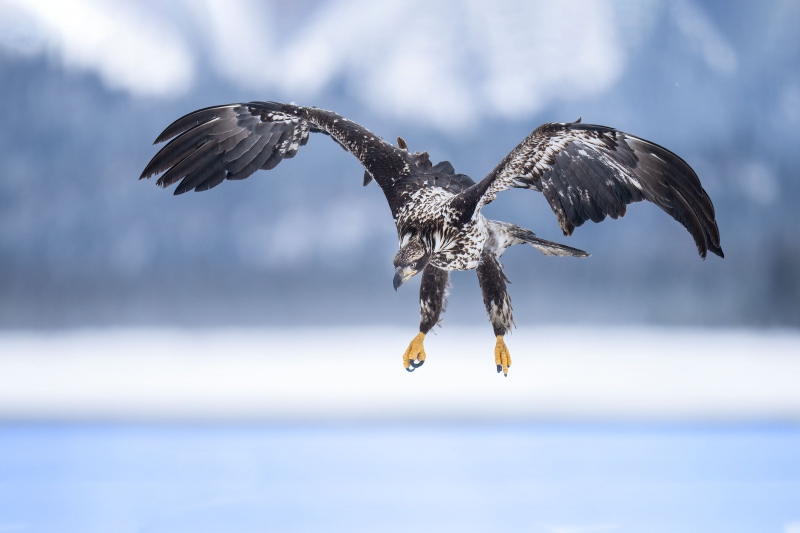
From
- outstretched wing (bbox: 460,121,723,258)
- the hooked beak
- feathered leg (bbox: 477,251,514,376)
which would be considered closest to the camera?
the hooked beak

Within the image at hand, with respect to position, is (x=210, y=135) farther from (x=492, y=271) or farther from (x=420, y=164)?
(x=492, y=271)

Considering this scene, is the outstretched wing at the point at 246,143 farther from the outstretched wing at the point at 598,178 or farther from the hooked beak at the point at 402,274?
the hooked beak at the point at 402,274

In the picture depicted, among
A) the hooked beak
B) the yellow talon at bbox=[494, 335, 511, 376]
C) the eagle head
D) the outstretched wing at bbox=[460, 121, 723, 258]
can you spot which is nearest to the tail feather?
the outstretched wing at bbox=[460, 121, 723, 258]

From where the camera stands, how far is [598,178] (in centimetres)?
441

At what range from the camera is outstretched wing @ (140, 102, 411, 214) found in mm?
4887

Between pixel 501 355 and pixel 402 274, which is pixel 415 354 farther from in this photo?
pixel 402 274

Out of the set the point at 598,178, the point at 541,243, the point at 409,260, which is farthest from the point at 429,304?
the point at 598,178

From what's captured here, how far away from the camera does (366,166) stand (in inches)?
192

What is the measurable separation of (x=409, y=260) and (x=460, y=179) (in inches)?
48.3

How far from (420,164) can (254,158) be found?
1.09 meters

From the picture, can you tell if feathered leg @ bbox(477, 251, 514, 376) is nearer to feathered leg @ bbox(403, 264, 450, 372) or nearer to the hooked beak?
feathered leg @ bbox(403, 264, 450, 372)

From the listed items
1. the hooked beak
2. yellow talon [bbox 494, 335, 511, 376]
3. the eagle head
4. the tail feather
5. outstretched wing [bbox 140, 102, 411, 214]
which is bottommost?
yellow talon [bbox 494, 335, 511, 376]

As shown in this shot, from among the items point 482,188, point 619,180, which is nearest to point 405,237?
point 482,188

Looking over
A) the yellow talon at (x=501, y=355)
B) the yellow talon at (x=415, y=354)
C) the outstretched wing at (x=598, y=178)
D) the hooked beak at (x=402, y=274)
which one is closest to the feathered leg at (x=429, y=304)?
the yellow talon at (x=415, y=354)
